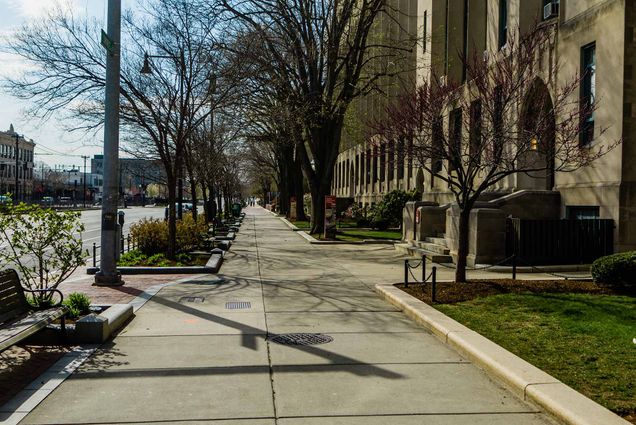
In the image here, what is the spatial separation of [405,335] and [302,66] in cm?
2121

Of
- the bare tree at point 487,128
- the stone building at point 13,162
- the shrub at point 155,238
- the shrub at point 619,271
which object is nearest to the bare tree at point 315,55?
the shrub at point 155,238

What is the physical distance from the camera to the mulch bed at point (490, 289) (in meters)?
10.7

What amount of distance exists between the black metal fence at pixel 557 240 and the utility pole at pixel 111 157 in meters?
9.90

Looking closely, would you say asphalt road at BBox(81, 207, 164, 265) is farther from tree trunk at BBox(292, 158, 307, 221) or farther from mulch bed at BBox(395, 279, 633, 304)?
tree trunk at BBox(292, 158, 307, 221)

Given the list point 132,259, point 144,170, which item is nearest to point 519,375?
point 132,259

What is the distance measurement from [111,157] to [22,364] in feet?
22.1

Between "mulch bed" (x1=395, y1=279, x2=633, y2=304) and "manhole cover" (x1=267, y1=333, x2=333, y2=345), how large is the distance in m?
2.84

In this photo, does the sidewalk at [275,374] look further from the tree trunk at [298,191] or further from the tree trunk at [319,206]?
the tree trunk at [298,191]

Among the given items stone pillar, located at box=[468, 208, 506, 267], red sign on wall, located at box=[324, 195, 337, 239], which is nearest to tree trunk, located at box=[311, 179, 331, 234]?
red sign on wall, located at box=[324, 195, 337, 239]

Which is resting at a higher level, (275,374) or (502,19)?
(502,19)

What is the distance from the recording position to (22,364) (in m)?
6.57

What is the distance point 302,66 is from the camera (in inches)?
1090

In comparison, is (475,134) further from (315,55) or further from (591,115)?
(315,55)

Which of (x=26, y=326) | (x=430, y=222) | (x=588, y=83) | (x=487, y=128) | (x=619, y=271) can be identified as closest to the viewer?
(x=26, y=326)
